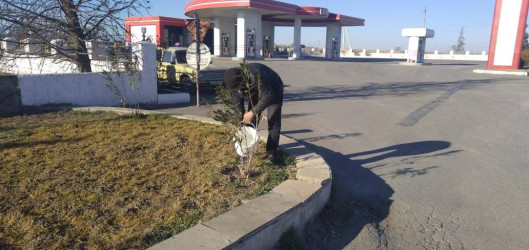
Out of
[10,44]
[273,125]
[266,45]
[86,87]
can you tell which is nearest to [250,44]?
[266,45]

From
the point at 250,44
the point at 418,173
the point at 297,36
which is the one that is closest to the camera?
the point at 418,173

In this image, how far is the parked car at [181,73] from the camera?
43.0 feet

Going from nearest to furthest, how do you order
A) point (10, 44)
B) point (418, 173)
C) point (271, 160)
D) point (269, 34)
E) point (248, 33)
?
1. point (271, 160)
2. point (418, 173)
3. point (10, 44)
4. point (248, 33)
5. point (269, 34)

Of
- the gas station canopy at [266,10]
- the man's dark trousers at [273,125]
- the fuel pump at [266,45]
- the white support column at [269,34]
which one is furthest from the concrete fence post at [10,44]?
the white support column at [269,34]

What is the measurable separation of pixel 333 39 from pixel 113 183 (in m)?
42.6

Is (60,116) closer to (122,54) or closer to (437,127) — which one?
A: (122,54)

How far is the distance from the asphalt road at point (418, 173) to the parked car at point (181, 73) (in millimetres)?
2721

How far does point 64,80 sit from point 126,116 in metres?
2.50

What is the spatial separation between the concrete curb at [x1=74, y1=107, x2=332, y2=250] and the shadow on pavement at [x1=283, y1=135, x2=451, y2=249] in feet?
0.52

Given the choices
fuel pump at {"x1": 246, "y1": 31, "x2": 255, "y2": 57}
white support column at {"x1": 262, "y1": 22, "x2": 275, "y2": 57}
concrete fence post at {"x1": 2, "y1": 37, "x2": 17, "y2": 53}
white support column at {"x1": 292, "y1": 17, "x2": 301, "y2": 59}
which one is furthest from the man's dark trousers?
white support column at {"x1": 262, "y1": 22, "x2": 275, "y2": 57}

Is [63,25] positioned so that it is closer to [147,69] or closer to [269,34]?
[147,69]

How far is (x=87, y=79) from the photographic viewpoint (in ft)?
30.7

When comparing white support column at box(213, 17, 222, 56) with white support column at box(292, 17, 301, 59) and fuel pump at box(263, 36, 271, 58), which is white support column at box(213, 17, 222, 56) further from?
white support column at box(292, 17, 301, 59)

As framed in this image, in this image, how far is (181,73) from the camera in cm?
1348
